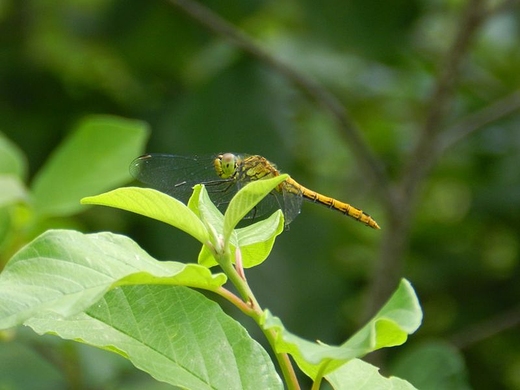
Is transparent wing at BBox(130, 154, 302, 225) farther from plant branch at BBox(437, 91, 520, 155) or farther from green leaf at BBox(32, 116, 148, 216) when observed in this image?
plant branch at BBox(437, 91, 520, 155)

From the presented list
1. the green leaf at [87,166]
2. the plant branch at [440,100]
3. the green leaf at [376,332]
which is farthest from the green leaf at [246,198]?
the plant branch at [440,100]

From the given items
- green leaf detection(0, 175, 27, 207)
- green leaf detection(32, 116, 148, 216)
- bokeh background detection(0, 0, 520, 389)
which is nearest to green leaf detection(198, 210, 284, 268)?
green leaf detection(0, 175, 27, 207)

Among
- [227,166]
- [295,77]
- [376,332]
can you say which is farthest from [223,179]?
[376,332]

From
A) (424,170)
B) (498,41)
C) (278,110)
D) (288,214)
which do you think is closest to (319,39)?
(278,110)

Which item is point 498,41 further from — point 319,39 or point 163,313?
point 163,313

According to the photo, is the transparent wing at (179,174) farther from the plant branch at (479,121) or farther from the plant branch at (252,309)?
the plant branch at (479,121)

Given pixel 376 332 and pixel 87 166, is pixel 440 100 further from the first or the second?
pixel 376 332
